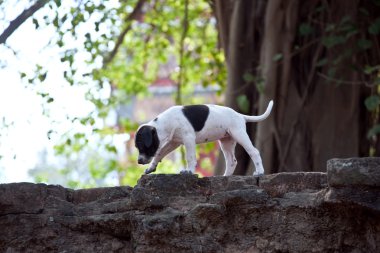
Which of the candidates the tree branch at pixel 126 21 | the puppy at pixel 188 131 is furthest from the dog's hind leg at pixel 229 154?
the tree branch at pixel 126 21

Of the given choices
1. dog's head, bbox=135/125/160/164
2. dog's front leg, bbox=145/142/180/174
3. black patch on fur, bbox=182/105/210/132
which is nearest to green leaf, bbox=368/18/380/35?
black patch on fur, bbox=182/105/210/132

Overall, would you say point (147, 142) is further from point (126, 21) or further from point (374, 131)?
point (126, 21)

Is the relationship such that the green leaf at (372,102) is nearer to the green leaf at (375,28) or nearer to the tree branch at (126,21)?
the green leaf at (375,28)

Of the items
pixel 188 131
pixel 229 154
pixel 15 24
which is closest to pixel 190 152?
pixel 188 131

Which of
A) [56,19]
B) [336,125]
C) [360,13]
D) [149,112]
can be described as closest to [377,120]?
[336,125]

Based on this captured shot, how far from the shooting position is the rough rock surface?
238 inches

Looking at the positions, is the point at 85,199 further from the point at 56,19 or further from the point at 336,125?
the point at 336,125

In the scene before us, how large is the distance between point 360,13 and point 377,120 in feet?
4.54

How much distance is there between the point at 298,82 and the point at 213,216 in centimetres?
579

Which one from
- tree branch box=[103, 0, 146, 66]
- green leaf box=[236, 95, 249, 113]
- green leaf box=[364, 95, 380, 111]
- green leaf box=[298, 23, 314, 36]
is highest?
tree branch box=[103, 0, 146, 66]

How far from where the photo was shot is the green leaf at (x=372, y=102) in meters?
10.4

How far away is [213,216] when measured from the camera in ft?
20.4

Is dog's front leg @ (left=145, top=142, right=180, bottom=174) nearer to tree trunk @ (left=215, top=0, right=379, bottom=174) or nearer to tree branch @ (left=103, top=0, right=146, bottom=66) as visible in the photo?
tree trunk @ (left=215, top=0, right=379, bottom=174)

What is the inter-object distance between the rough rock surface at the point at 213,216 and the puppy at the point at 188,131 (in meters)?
0.32
